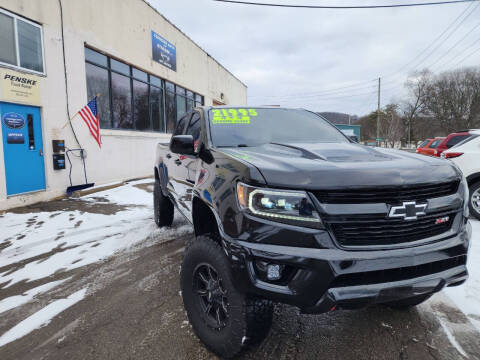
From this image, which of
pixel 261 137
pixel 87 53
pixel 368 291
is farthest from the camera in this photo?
pixel 87 53

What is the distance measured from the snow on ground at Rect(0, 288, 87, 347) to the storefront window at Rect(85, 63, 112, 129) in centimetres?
752

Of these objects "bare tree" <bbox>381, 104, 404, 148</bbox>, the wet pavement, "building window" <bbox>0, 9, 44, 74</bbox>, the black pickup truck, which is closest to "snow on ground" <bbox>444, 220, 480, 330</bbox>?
A: the wet pavement

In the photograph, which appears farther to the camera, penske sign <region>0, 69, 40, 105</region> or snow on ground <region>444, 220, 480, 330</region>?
penske sign <region>0, 69, 40, 105</region>

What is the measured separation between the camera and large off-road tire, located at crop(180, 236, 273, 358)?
1741mm

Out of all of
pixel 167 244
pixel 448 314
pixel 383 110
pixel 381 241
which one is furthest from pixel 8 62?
pixel 383 110

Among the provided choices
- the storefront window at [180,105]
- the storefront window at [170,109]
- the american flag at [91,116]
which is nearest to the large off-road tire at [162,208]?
the american flag at [91,116]

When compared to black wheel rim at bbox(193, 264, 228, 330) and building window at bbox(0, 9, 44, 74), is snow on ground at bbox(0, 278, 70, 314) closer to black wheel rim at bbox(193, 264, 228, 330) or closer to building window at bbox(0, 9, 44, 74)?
black wheel rim at bbox(193, 264, 228, 330)

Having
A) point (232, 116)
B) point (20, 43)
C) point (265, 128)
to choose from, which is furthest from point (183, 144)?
point (20, 43)

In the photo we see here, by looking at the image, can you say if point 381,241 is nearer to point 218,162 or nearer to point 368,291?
point 368,291

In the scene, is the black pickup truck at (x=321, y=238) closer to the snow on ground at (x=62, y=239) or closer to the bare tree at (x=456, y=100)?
the snow on ground at (x=62, y=239)

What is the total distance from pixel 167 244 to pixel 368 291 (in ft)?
10.7

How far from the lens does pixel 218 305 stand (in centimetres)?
201

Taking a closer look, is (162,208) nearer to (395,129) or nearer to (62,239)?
(62,239)

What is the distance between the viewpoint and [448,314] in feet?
8.23
